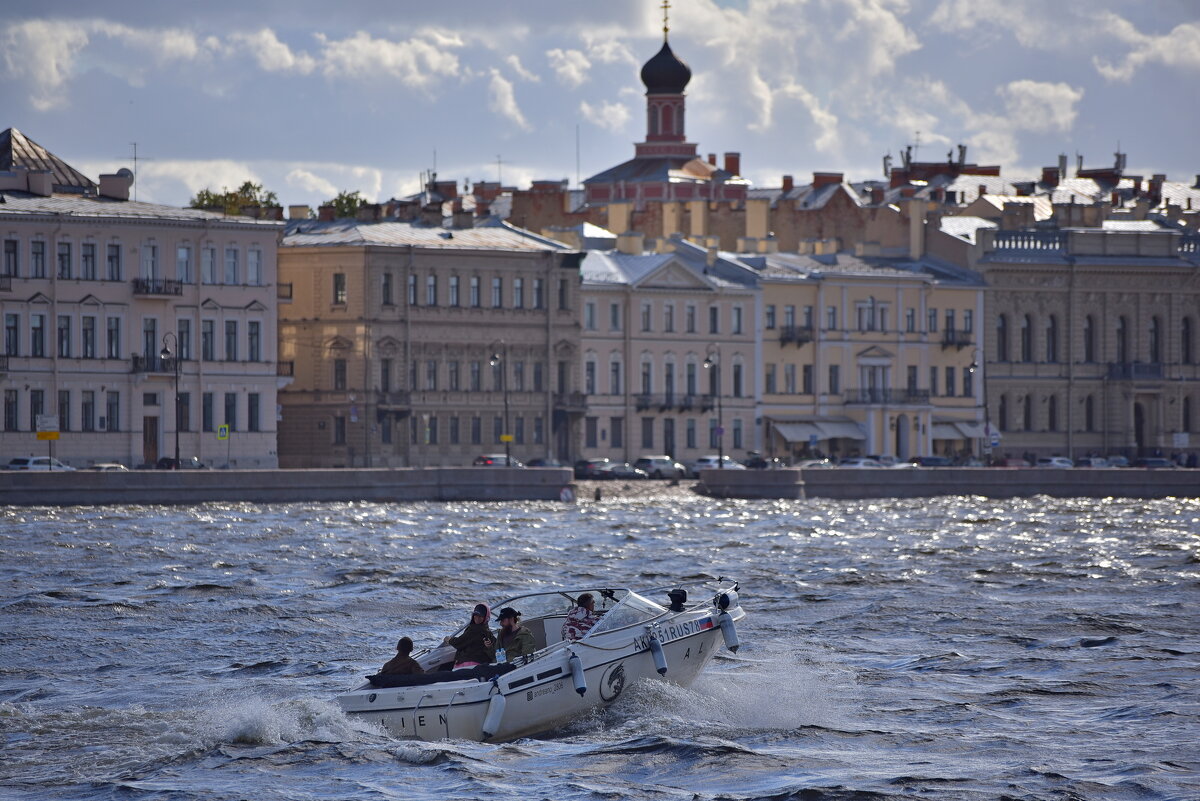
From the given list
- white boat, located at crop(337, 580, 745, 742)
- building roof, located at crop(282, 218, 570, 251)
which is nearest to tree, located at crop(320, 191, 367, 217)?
building roof, located at crop(282, 218, 570, 251)

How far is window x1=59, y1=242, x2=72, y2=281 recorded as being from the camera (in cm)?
7338

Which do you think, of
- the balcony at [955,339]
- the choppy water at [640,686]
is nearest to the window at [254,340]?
the choppy water at [640,686]

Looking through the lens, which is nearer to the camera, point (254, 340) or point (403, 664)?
point (403, 664)

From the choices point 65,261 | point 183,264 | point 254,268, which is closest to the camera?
point 65,261

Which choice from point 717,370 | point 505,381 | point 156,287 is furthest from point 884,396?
point 156,287

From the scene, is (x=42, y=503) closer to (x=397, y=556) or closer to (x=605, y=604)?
(x=397, y=556)

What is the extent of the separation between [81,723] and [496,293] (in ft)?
186

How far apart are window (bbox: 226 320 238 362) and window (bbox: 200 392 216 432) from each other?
1.45 m

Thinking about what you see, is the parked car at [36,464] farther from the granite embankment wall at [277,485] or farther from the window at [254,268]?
the window at [254,268]

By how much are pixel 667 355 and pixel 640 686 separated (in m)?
60.3

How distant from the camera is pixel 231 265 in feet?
253

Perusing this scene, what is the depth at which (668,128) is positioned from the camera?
121 metres

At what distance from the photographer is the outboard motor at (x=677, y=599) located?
2927cm

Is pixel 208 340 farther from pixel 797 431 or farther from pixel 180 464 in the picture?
pixel 797 431
